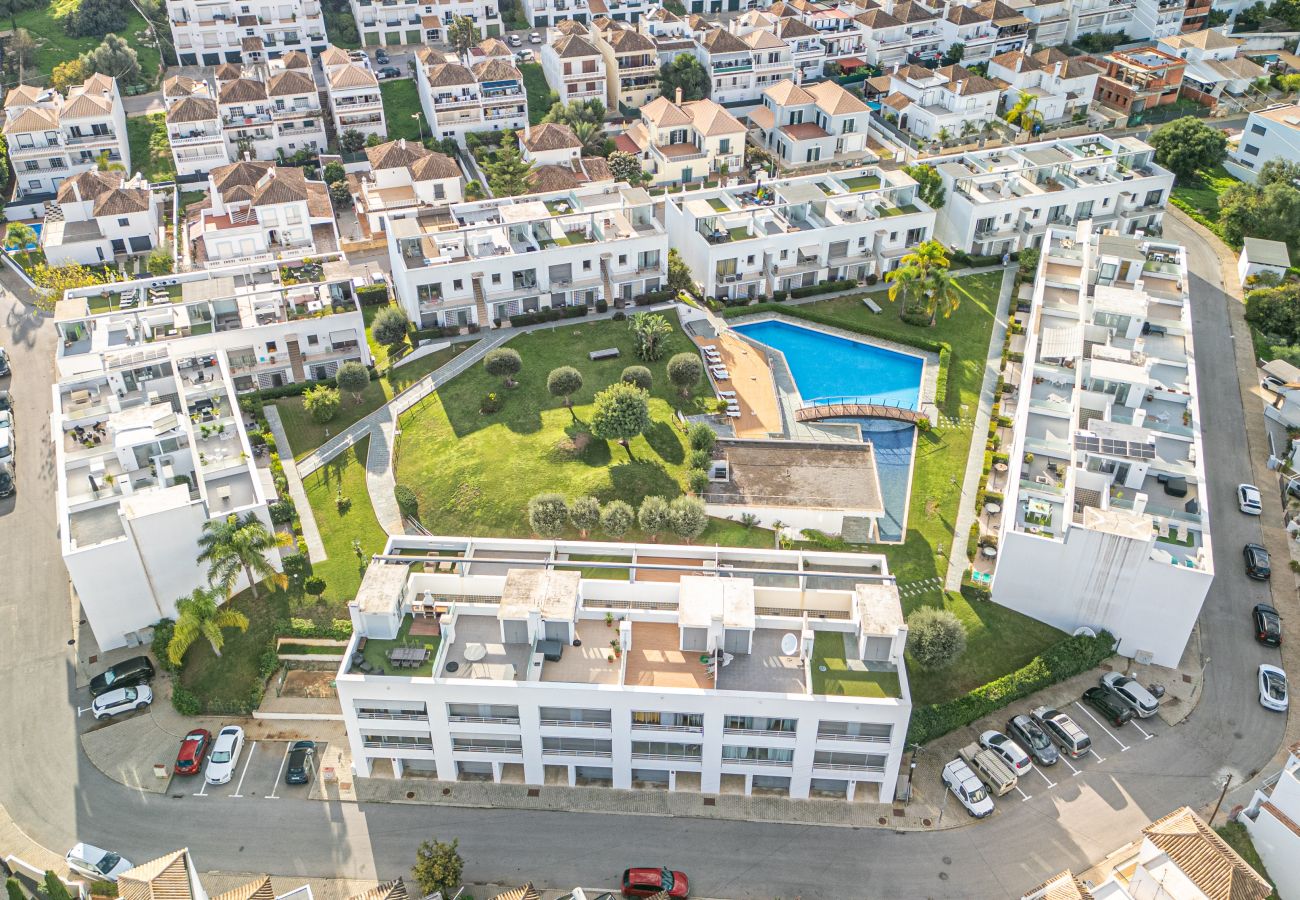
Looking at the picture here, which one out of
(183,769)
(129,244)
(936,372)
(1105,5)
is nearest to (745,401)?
(936,372)

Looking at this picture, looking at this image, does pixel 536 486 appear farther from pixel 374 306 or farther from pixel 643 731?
pixel 374 306

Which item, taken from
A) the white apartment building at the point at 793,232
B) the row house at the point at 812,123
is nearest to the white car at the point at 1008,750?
the white apartment building at the point at 793,232

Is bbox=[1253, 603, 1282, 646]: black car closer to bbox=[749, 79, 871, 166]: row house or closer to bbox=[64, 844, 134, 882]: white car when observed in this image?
bbox=[64, 844, 134, 882]: white car

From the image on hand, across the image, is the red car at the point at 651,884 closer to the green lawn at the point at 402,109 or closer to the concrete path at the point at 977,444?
the concrete path at the point at 977,444

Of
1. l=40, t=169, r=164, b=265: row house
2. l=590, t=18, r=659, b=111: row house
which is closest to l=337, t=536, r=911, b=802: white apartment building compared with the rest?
l=40, t=169, r=164, b=265: row house

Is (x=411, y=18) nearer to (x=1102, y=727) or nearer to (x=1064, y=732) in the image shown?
(x=1064, y=732)

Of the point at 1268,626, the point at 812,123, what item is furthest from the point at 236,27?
the point at 1268,626
